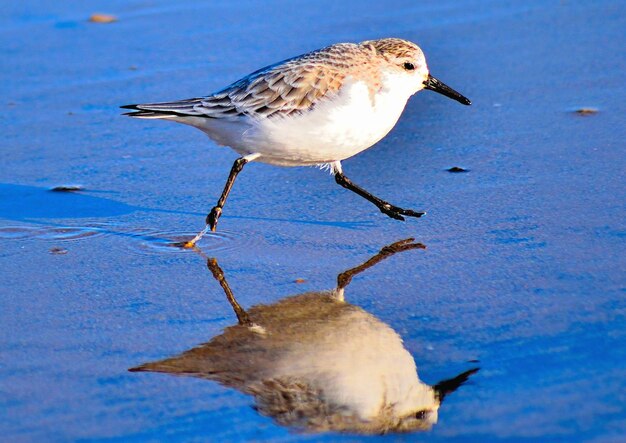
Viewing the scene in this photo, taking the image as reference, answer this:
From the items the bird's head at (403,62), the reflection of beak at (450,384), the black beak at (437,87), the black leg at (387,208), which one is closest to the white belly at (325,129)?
the bird's head at (403,62)

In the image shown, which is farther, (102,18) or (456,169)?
(102,18)

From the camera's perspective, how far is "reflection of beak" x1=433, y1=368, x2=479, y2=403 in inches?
144

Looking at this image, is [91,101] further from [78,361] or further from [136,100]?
[78,361]

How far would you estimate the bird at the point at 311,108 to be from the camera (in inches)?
204

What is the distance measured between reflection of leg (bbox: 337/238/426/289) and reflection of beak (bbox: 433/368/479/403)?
1037 millimetres

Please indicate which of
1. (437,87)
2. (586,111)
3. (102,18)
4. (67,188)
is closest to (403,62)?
(437,87)

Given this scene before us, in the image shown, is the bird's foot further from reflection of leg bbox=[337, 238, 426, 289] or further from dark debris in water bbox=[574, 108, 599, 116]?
dark debris in water bbox=[574, 108, 599, 116]

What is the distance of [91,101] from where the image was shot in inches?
287

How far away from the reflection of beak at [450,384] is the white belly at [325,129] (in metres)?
1.79

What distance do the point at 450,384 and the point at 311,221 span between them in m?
1.90

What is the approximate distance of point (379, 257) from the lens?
16.3 ft

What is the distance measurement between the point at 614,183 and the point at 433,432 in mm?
2578

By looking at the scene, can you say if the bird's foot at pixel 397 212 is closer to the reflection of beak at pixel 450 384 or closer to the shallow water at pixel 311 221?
the shallow water at pixel 311 221

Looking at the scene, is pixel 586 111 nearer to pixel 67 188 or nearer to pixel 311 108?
pixel 311 108
